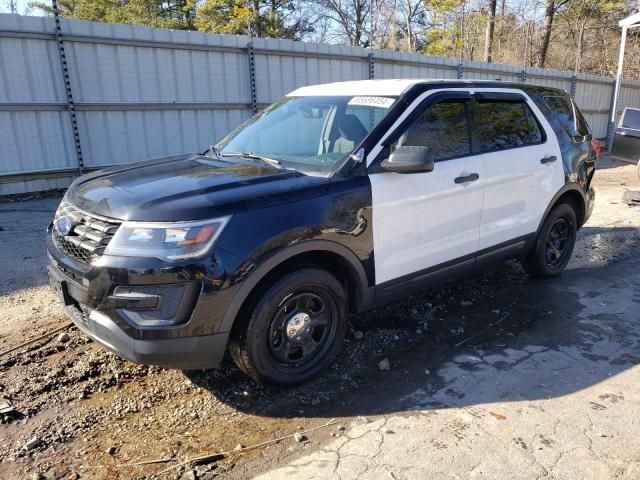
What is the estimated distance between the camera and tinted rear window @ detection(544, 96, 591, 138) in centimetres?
508

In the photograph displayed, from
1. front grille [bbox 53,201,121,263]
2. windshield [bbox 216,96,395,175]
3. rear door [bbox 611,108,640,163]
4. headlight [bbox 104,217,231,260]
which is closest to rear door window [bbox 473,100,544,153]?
windshield [bbox 216,96,395,175]

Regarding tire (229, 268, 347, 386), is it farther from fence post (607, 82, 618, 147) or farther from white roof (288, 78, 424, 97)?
fence post (607, 82, 618, 147)

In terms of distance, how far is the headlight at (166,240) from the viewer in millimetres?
2670

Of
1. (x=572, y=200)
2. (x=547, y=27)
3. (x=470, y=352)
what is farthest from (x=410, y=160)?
(x=547, y=27)

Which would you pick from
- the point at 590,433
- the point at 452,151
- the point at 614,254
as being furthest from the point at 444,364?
the point at 614,254

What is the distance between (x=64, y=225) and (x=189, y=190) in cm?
85

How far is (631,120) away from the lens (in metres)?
8.45

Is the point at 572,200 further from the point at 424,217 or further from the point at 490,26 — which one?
the point at 490,26

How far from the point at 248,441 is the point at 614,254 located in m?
5.32

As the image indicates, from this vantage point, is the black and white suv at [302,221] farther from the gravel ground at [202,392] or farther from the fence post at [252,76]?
the fence post at [252,76]

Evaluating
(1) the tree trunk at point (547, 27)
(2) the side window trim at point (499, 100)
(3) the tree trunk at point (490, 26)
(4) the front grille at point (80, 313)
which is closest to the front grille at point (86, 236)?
(4) the front grille at point (80, 313)

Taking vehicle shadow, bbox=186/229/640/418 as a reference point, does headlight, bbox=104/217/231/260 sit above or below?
above

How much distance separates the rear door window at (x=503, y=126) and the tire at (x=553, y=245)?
85 centimetres

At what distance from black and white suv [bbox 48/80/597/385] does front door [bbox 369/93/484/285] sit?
13 millimetres
